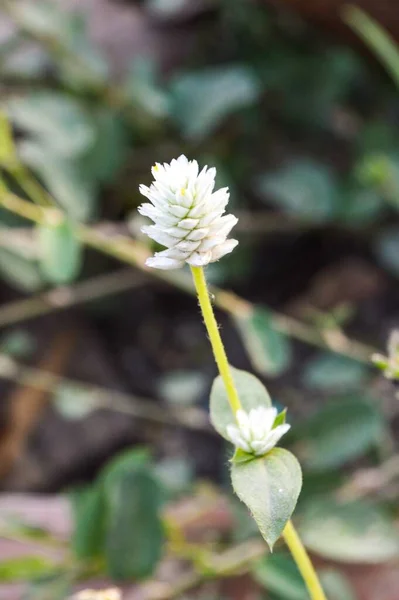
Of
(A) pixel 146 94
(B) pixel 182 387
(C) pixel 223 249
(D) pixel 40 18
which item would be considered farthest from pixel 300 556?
(D) pixel 40 18

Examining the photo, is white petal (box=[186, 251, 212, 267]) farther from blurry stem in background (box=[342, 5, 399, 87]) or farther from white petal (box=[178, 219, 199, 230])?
blurry stem in background (box=[342, 5, 399, 87])

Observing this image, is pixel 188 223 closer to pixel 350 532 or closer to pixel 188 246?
pixel 188 246

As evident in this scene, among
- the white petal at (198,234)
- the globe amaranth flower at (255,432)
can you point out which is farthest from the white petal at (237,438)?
the white petal at (198,234)

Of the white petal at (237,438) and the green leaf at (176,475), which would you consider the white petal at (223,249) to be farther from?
the green leaf at (176,475)

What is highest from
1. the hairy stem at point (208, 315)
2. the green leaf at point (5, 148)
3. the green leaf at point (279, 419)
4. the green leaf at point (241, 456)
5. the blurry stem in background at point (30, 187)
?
the blurry stem in background at point (30, 187)

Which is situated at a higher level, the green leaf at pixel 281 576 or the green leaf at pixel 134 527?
the green leaf at pixel 134 527

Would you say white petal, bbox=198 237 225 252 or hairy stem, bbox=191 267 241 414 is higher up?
white petal, bbox=198 237 225 252

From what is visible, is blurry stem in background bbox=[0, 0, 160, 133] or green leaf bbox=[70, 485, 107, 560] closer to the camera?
green leaf bbox=[70, 485, 107, 560]

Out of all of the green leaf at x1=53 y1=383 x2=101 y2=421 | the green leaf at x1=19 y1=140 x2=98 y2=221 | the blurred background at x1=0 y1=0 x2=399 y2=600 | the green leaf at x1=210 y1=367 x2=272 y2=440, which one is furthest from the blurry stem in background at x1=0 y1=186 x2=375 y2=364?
the green leaf at x1=210 y1=367 x2=272 y2=440
